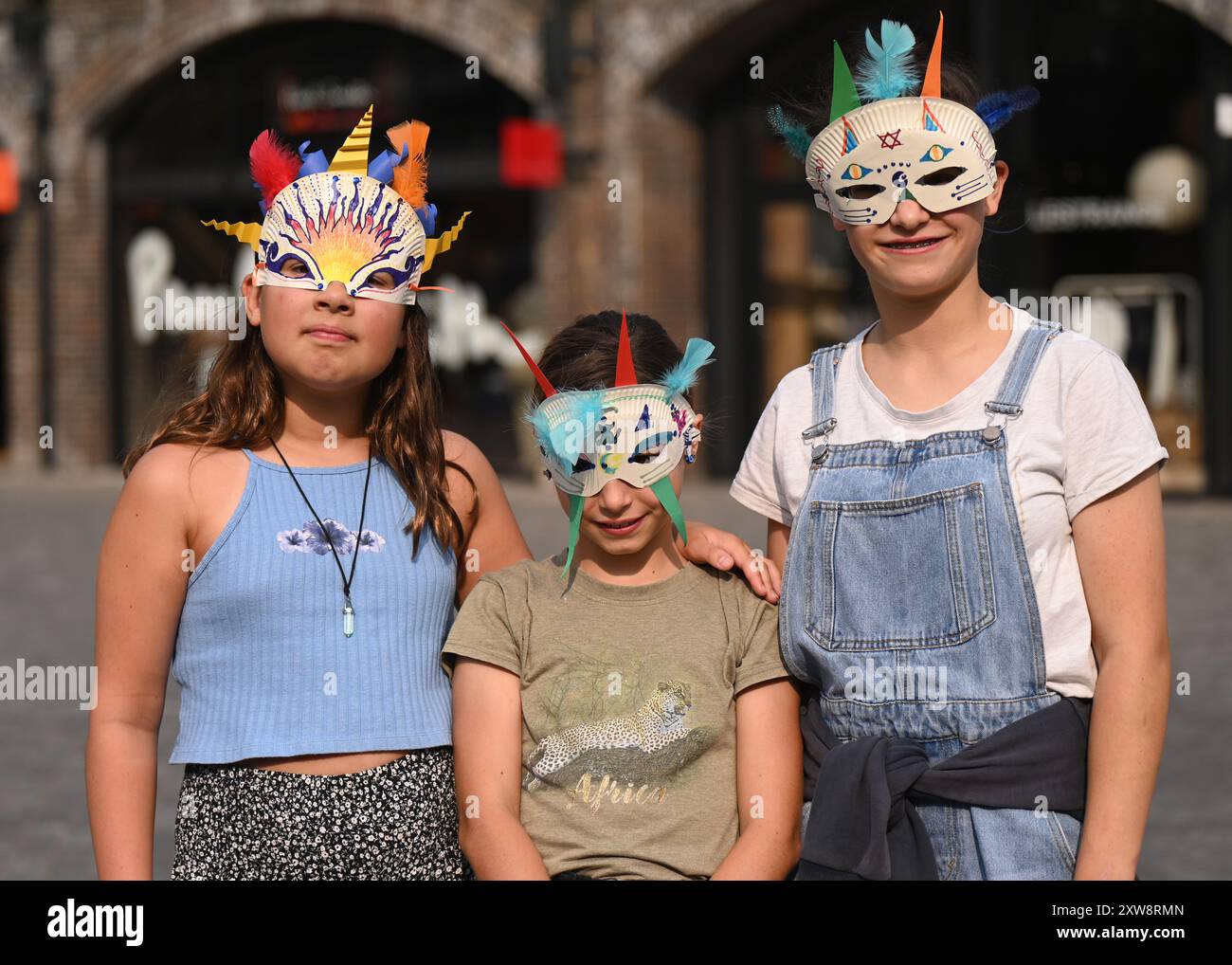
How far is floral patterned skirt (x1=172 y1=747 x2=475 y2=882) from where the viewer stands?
2.55 meters

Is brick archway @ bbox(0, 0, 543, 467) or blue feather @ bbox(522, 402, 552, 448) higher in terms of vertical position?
brick archway @ bbox(0, 0, 543, 467)

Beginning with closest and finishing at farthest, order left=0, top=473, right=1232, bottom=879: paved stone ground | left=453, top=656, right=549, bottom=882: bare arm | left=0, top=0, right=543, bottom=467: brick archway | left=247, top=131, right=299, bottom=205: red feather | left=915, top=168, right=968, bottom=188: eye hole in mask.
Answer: left=453, top=656, right=549, bottom=882: bare arm → left=915, top=168, right=968, bottom=188: eye hole in mask → left=247, top=131, right=299, bottom=205: red feather → left=0, top=473, right=1232, bottom=879: paved stone ground → left=0, top=0, right=543, bottom=467: brick archway

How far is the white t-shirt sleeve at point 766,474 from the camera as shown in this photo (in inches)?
102

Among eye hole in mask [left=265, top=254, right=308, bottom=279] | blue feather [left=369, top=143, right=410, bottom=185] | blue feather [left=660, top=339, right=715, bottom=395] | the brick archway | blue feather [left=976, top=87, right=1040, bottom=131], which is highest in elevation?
the brick archway

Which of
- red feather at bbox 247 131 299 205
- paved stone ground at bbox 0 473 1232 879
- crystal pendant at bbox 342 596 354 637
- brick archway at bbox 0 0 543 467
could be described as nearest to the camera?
crystal pendant at bbox 342 596 354 637

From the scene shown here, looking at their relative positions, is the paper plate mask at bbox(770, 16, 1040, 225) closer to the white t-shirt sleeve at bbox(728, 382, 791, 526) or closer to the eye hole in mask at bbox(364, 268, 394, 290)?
the white t-shirt sleeve at bbox(728, 382, 791, 526)

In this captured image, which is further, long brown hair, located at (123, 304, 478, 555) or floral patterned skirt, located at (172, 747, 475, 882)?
long brown hair, located at (123, 304, 478, 555)

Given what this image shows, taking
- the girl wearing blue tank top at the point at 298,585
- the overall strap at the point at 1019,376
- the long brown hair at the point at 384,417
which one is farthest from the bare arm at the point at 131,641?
the overall strap at the point at 1019,376

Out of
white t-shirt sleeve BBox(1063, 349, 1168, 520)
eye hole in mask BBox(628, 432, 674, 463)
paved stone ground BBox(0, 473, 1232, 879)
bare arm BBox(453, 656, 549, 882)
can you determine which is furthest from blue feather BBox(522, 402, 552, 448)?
paved stone ground BBox(0, 473, 1232, 879)

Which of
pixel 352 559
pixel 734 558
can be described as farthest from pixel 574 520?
pixel 352 559

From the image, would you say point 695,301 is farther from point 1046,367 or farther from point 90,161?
point 1046,367
